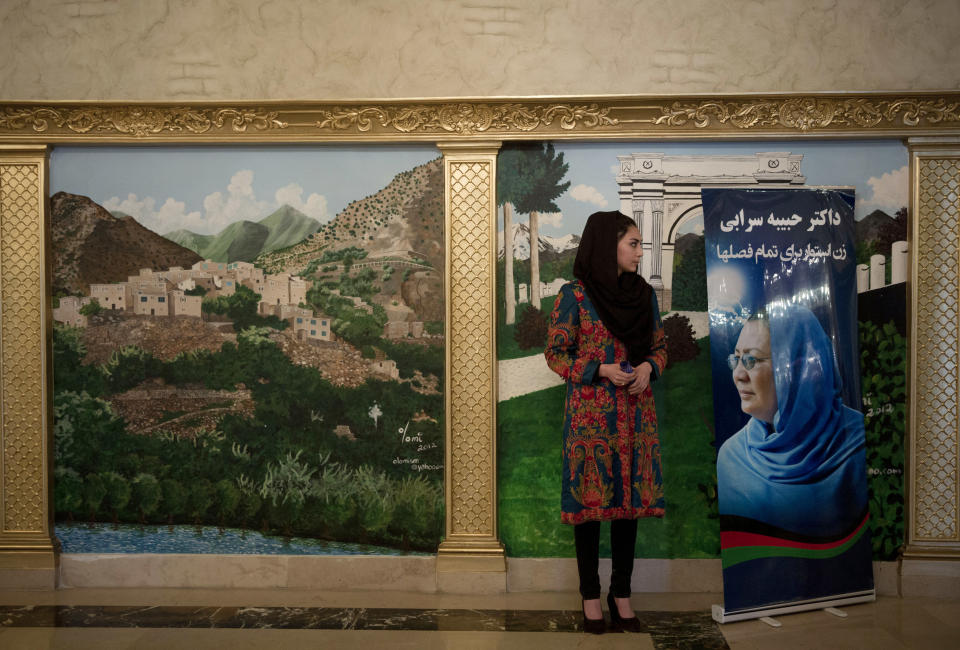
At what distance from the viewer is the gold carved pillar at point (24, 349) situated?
363cm

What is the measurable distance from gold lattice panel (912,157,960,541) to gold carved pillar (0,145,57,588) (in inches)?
170

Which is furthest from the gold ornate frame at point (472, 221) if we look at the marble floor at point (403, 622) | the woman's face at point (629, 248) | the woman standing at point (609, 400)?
the woman's face at point (629, 248)

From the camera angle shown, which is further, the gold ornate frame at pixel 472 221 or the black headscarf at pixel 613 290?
the gold ornate frame at pixel 472 221

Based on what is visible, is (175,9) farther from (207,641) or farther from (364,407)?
(207,641)

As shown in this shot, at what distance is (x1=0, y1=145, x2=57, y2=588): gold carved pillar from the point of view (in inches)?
143

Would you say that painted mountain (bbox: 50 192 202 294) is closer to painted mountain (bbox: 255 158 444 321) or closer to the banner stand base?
painted mountain (bbox: 255 158 444 321)

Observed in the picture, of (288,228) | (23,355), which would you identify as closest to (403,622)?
(288,228)

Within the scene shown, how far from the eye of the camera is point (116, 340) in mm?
3674

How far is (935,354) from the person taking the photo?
3.46m

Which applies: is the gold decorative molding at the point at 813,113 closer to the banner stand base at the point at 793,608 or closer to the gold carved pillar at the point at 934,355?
the gold carved pillar at the point at 934,355

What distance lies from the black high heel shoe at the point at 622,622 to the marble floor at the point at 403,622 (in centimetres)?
5

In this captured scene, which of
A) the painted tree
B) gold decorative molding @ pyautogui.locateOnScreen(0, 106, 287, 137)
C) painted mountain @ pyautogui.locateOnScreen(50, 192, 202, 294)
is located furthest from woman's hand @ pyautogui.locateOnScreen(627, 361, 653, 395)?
painted mountain @ pyautogui.locateOnScreen(50, 192, 202, 294)

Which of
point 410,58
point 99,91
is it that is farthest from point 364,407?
point 99,91
